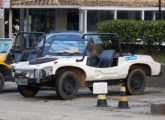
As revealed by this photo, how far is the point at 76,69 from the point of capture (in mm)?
14016

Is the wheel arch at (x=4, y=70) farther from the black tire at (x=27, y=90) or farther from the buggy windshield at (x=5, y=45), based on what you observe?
the black tire at (x=27, y=90)

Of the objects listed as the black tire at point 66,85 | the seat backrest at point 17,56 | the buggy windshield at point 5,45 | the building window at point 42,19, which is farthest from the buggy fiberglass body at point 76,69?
the building window at point 42,19

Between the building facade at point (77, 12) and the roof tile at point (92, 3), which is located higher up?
the roof tile at point (92, 3)

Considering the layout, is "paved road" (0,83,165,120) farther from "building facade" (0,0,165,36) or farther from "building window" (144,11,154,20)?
"building window" (144,11,154,20)

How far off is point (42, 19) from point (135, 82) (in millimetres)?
18040

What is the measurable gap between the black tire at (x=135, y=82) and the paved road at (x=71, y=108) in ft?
0.93

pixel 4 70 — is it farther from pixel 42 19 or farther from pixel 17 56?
pixel 42 19

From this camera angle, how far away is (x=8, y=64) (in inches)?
642

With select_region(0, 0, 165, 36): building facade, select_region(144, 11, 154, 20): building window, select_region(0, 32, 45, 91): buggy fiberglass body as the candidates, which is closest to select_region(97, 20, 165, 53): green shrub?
select_region(0, 32, 45, 91): buggy fiberglass body

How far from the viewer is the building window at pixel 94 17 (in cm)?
3164

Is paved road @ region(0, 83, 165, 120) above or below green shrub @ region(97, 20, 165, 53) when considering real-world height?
below

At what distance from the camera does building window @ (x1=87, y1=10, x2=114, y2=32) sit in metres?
31.6

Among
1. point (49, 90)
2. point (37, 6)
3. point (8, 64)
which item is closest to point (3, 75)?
point (8, 64)

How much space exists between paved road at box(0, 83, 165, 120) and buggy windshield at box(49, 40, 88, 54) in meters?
1.30
